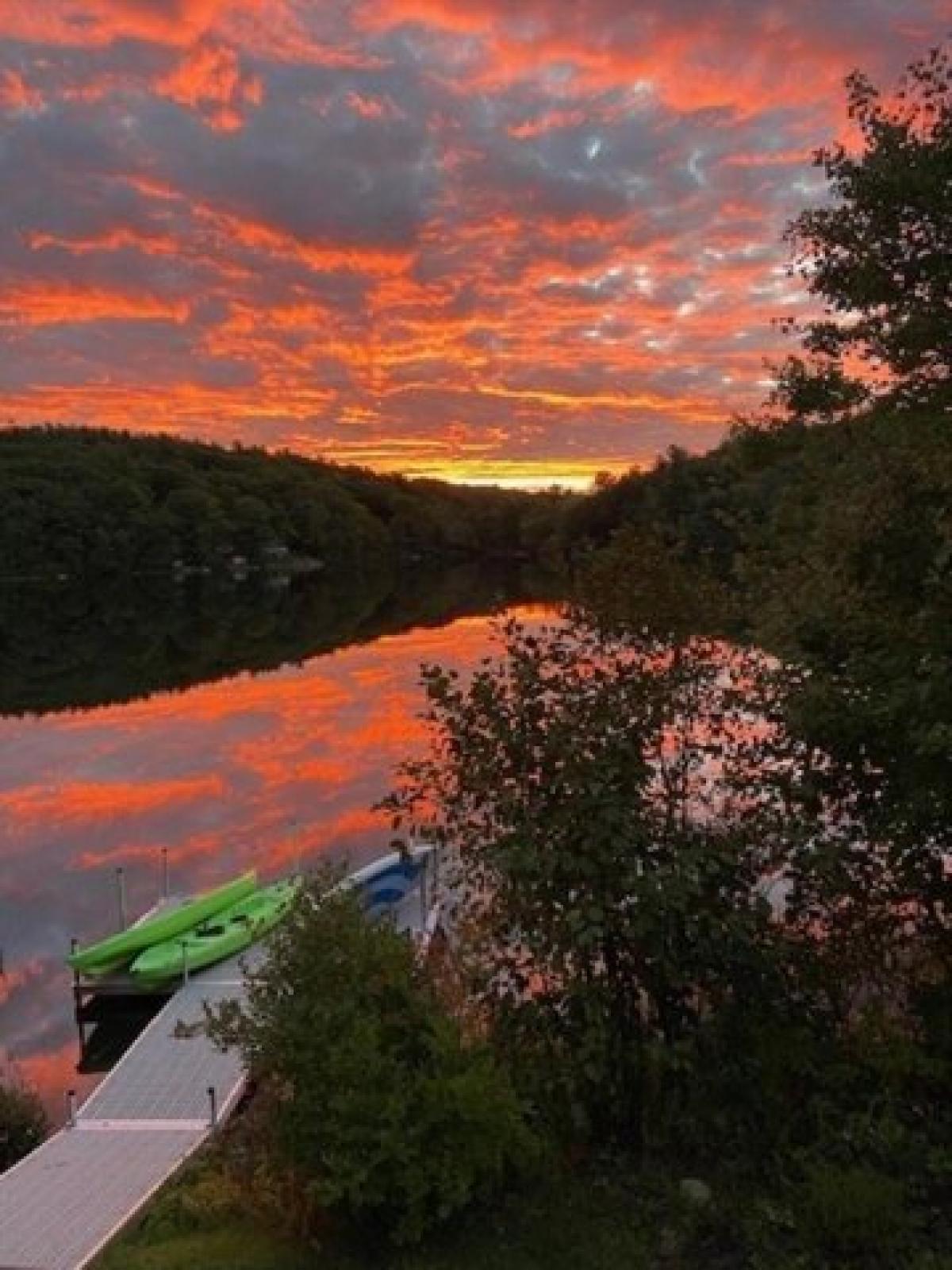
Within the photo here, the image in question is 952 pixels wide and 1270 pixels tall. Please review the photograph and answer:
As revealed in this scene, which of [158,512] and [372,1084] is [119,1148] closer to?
[372,1084]

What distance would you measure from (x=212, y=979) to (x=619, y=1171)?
1182 cm

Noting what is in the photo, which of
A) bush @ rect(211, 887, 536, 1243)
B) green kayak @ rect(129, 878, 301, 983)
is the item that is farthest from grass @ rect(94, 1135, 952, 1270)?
green kayak @ rect(129, 878, 301, 983)

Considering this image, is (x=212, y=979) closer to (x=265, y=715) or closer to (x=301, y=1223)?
(x=301, y=1223)

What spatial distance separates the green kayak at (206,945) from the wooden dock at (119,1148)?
117 cm

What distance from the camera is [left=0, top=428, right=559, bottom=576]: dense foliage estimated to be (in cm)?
13200

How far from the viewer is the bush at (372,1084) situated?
20.2 ft

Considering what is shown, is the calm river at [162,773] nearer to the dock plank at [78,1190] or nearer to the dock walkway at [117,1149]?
the dock walkway at [117,1149]

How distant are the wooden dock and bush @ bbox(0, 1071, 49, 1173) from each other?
42 cm

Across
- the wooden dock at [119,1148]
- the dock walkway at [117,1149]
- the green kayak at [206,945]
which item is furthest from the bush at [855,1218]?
the green kayak at [206,945]

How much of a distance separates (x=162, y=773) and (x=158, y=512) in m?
121

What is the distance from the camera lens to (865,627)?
24.2ft

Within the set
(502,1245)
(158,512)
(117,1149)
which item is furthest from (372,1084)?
(158,512)

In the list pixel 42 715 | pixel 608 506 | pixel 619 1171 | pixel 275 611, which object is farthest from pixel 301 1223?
pixel 608 506

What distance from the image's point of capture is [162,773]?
112ft
